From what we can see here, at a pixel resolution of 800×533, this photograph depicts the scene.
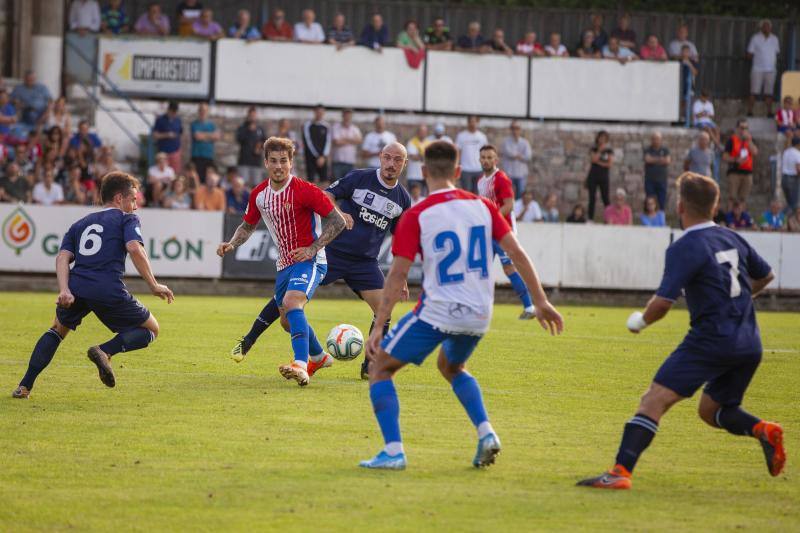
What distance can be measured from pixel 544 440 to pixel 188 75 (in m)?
21.6

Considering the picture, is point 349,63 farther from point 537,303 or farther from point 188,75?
point 537,303

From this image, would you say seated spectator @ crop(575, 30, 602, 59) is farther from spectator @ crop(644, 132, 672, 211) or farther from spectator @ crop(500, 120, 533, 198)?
spectator @ crop(500, 120, 533, 198)

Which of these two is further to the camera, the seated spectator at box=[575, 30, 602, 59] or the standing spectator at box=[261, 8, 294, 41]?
the seated spectator at box=[575, 30, 602, 59]

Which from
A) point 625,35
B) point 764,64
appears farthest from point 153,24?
point 764,64

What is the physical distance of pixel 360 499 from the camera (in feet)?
21.9

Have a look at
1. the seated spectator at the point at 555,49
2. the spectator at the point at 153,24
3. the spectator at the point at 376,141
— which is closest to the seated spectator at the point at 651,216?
the seated spectator at the point at 555,49

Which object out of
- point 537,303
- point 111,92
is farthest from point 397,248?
point 111,92

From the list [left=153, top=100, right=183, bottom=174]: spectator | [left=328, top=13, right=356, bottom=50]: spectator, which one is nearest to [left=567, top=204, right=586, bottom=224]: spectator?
[left=328, top=13, right=356, bottom=50]: spectator

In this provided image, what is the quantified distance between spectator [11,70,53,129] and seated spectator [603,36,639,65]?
13335 millimetres

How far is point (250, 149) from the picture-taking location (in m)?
26.3

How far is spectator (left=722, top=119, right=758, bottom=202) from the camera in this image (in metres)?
28.4

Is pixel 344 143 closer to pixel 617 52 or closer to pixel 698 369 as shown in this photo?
pixel 617 52

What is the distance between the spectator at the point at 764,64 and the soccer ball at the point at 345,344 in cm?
2284

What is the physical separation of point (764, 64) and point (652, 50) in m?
3.29
